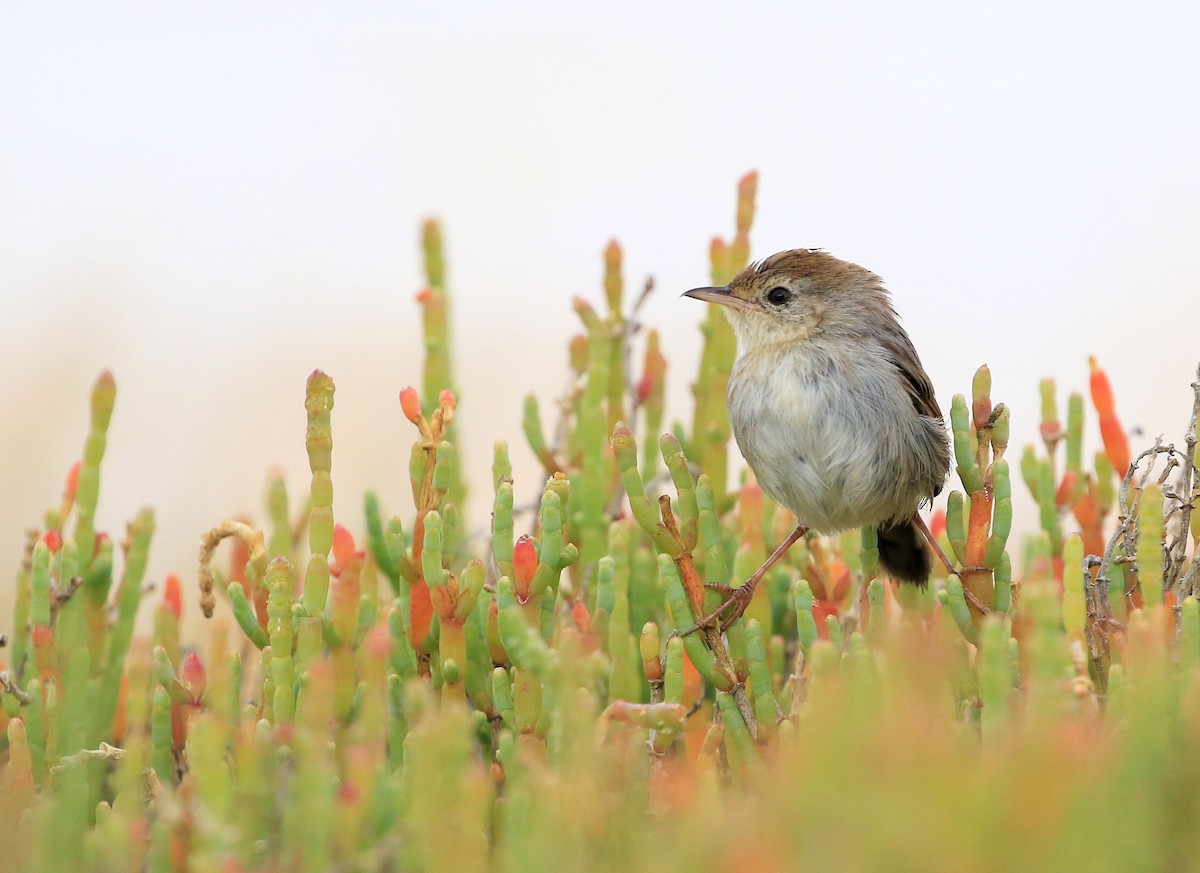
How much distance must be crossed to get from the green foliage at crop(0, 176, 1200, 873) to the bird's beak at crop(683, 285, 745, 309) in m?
0.16

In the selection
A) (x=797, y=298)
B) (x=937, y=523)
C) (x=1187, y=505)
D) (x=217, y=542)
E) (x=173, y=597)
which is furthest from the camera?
(x=797, y=298)

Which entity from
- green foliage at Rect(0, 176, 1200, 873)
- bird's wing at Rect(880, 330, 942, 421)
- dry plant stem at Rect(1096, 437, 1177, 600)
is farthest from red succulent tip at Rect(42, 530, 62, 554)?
dry plant stem at Rect(1096, 437, 1177, 600)

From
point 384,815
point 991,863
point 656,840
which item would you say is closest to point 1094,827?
point 991,863

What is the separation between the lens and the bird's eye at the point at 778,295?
397 centimetres

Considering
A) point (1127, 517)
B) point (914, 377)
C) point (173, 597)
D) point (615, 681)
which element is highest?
point (914, 377)

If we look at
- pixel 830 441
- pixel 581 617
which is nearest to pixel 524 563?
pixel 581 617

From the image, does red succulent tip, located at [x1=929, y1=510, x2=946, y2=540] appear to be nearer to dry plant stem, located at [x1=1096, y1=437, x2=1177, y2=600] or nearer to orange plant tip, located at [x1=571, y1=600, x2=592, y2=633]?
dry plant stem, located at [x1=1096, y1=437, x2=1177, y2=600]

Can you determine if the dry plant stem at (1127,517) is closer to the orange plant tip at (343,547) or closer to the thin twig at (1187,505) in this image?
the thin twig at (1187,505)

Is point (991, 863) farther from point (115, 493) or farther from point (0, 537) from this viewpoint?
point (115, 493)

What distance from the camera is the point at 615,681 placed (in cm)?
279

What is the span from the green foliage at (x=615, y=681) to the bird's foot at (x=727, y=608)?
0.03m

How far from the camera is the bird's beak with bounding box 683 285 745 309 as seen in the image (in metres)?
3.95

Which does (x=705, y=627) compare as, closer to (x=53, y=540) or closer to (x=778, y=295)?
(x=778, y=295)

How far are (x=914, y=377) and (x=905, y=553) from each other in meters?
0.51
